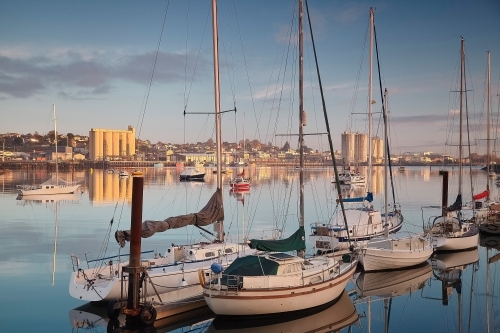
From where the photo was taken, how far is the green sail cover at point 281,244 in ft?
60.7

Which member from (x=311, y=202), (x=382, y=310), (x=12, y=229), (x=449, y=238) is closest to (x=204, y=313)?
(x=382, y=310)

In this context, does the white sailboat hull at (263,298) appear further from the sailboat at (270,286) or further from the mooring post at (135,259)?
the mooring post at (135,259)

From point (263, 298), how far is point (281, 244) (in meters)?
4.24

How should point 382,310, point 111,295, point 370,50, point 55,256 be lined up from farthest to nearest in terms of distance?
1. point 370,50
2. point 55,256
3. point 382,310
4. point 111,295

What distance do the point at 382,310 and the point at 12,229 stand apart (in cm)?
2659

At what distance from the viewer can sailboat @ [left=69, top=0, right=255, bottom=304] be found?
16.3 meters

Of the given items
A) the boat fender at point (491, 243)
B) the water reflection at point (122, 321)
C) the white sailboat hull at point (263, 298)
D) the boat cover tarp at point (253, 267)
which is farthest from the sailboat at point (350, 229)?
the water reflection at point (122, 321)

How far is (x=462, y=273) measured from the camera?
75.8ft

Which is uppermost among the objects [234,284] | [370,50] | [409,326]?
[370,50]

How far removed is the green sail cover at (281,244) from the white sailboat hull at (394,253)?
366 cm

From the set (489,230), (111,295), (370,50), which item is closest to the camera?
(111,295)

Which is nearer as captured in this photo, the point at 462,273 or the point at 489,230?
the point at 462,273

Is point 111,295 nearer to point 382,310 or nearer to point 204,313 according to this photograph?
point 204,313

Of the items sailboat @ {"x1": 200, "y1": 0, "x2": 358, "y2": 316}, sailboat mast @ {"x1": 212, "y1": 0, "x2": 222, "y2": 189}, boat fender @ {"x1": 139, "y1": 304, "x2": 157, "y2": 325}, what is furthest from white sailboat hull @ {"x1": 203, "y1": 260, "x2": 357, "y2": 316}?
sailboat mast @ {"x1": 212, "y1": 0, "x2": 222, "y2": 189}
